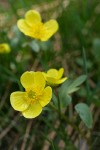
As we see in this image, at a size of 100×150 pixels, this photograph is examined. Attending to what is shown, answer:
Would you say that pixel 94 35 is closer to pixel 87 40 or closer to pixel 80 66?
pixel 87 40

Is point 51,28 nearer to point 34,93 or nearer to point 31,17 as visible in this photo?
point 31,17

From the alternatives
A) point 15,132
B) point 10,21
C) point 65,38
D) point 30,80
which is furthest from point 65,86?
point 10,21

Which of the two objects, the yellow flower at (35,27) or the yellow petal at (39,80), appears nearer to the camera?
the yellow petal at (39,80)

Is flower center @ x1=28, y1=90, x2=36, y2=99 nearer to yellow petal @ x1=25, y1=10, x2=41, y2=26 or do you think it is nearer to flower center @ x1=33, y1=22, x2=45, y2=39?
flower center @ x1=33, y1=22, x2=45, y2=39

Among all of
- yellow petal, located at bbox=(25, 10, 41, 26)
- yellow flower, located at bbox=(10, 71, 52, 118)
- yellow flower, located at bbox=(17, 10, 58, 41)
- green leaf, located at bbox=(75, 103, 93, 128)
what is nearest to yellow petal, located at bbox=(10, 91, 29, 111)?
yellow flower, located at bbox=(10, 71, 52, 118)

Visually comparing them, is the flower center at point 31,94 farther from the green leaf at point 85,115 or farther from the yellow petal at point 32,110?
the green leaf at point 85,115

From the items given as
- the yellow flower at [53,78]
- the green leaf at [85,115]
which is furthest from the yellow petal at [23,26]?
the green leaf at [85,115]

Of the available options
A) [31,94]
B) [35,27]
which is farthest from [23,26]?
[31,94]
